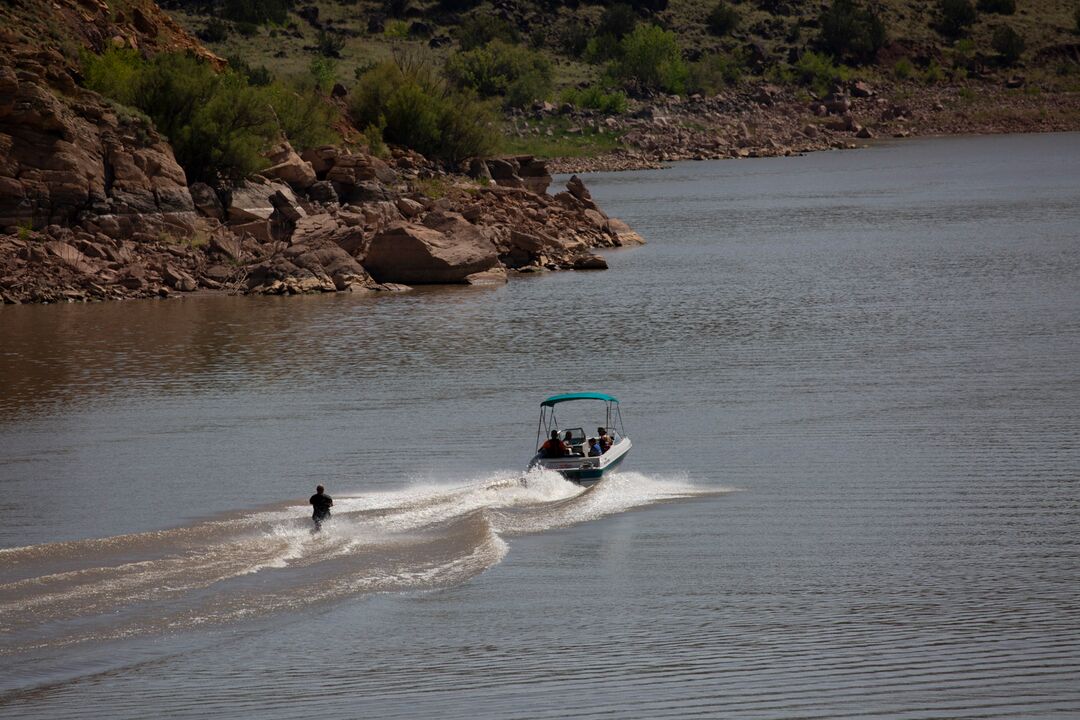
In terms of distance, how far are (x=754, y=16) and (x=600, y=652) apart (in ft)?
554

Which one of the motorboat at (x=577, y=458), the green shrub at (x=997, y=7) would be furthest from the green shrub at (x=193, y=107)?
the green shrub at (x=997, y=7)

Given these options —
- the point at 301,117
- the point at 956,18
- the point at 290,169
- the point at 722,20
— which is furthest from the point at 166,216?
the point at 956,18

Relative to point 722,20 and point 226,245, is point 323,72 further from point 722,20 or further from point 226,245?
point 722,20

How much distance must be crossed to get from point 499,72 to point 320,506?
125 m

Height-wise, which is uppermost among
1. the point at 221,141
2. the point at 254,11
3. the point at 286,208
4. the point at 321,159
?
the point at 254,11

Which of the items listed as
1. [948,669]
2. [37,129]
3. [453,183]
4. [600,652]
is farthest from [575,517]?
[453,183]

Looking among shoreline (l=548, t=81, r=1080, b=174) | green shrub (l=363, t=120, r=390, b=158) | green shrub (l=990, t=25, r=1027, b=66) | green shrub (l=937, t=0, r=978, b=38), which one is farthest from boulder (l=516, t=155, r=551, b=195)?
green shrub (l=937, t=0, r=978, b=38)

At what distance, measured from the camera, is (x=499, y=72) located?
143m

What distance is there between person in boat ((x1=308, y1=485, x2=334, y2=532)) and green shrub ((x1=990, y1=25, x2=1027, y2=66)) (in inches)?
6207

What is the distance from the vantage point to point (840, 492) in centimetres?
2502

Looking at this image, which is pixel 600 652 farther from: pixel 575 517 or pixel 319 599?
pixel 575 517

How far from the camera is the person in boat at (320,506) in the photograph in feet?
74.2

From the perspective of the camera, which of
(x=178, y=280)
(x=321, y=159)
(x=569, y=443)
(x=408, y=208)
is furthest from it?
(x=321, y=159)

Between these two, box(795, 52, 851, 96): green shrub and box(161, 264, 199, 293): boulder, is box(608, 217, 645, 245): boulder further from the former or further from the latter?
box(795, 52, 851, 96): green shrub
